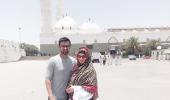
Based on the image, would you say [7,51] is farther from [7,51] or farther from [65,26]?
[65,26]

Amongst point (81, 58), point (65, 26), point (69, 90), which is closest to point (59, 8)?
point (65, 26)

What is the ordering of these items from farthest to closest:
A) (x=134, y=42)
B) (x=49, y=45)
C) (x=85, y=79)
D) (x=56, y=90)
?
1. (x=49, y=45)
2. (x=134, y=42)
3. (x=56, y=90)
4. (x=85, y=79)

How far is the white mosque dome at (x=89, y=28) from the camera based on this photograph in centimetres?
11389

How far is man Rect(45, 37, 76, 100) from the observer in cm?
501

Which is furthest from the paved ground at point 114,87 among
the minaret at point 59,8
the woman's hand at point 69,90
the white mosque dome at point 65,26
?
the white mosque dome at point 65,26

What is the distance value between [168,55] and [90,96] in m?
68.3

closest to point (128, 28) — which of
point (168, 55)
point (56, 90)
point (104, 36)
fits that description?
point (104, 36)

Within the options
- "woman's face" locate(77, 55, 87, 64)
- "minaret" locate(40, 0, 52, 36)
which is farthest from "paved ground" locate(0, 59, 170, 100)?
"minaret" locate(40, 0, 52, 36)

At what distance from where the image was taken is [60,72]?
5016 millimetres

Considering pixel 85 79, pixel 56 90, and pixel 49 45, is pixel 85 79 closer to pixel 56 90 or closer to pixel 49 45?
pixel 56 90

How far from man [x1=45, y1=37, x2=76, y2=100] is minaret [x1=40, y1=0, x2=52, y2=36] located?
90.4m

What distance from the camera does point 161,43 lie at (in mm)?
101688

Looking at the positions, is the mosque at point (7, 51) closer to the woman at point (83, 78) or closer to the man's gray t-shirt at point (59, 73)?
the man's gray t-shirt at point (59, 73)

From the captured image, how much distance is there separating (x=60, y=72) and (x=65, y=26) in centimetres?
10755
